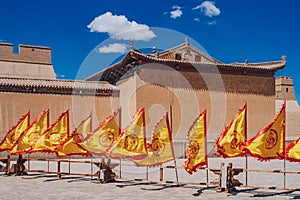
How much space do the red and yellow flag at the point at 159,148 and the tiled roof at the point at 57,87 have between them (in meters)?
11.6

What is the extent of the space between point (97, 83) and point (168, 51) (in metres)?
4.58

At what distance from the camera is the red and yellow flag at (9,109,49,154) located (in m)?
13.6

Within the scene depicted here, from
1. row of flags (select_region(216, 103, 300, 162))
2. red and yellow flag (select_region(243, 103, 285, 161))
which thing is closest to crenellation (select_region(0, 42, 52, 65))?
row of flags (select_region(216, 103, 300, 162))

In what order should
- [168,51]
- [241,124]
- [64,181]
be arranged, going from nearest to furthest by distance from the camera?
[241,124] → [64,181] → [168,51]

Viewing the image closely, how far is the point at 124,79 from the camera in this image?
23.0 meters

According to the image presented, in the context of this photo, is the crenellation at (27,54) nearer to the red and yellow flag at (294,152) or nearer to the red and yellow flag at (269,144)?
the red and yellow flag at (269,144)

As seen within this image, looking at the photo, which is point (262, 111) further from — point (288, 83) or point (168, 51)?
point (288, 83)

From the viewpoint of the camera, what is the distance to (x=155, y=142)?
10984 mm

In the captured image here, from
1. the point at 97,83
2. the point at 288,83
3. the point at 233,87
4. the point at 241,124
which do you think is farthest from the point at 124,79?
the point at 288,83

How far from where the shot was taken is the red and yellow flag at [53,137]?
13.2 metres

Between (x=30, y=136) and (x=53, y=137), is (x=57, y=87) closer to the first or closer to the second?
(x=30, y=136)

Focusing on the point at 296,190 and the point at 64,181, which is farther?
the point at 64,181

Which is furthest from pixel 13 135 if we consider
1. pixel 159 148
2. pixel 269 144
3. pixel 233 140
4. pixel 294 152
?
pixel 294 152

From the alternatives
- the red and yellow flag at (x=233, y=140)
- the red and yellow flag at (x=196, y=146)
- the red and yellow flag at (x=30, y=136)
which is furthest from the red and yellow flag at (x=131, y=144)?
the red and yellow flag at (x=30, y=136)
